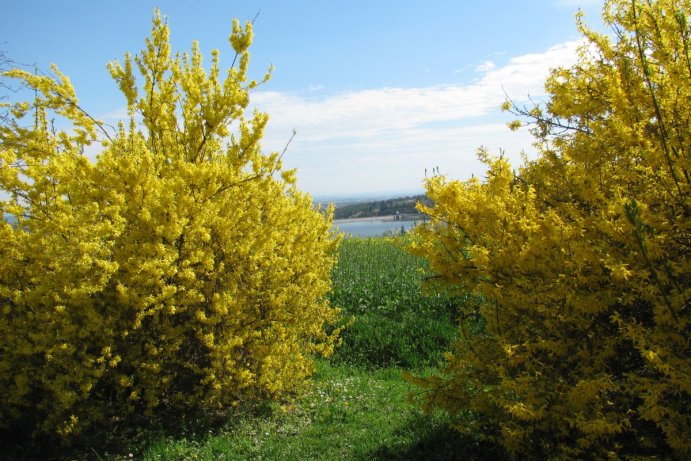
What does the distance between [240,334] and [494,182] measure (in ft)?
9.56

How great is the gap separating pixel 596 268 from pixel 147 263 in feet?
11.4

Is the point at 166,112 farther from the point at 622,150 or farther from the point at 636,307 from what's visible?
A: the point at 636,307

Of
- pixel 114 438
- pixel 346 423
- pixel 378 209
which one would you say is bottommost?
pixel 346 423

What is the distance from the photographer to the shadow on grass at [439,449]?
4.14 metres

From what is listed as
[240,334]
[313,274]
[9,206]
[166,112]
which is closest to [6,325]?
[9,206]

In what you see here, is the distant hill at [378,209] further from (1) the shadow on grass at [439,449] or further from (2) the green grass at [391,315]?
(1) the shadow on grass at [439,449]

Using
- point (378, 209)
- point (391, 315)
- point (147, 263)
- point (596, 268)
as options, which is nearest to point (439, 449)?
point (596, 268)

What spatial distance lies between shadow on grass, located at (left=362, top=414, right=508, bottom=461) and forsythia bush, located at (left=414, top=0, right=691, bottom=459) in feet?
0.63

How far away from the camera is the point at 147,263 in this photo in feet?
14.0

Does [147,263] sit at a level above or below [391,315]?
→ above

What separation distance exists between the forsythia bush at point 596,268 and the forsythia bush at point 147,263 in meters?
1.99

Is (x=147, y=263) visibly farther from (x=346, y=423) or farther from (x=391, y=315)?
(x=391, y=315)

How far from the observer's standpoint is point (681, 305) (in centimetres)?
267

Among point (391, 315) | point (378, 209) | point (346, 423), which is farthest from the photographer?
point (378, 209)
